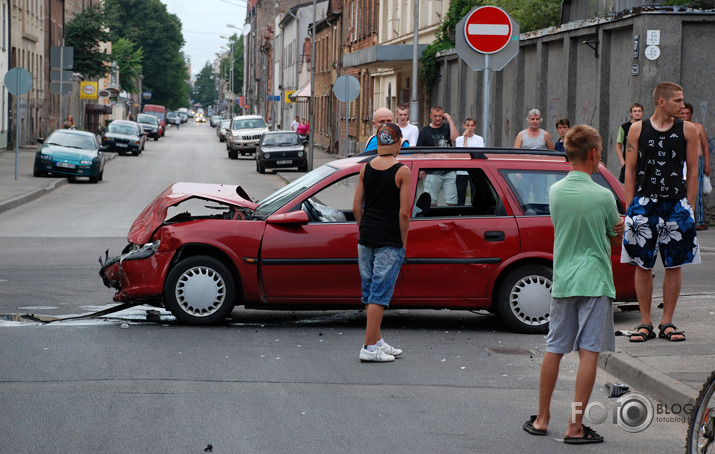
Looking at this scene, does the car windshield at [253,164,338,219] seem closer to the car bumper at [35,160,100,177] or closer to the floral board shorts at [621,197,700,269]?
the floral board shorts at [621,197,700,269]

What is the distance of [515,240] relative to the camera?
948 centimetres

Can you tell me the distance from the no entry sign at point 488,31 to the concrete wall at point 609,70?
17.8 ft

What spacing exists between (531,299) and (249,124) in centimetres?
4748

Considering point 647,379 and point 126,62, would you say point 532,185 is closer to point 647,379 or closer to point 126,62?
point 647,379

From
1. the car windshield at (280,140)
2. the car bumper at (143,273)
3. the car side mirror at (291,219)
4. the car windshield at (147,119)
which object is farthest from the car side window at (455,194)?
the car windshield at (147,119)

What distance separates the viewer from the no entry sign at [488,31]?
42.5ft

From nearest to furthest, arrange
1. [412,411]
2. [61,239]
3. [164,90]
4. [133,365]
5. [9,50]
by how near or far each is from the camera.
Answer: [412,411] → [133,365] → [61,239] → [9,50] → [164,90]

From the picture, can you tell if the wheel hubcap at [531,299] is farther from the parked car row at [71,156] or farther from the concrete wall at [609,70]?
the parked car row at [71,156]

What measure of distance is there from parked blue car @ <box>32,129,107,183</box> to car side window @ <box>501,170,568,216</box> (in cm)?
2441

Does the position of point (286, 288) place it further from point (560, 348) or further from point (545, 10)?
point (545, 10)

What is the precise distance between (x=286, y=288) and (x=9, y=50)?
4351 cm

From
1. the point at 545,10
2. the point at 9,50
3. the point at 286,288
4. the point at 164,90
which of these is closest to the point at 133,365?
the point at 286,288

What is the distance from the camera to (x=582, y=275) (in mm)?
5938

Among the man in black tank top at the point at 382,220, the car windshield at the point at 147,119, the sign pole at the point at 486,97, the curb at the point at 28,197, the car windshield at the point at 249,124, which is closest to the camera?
the man in black tank top at the point at 382,220
